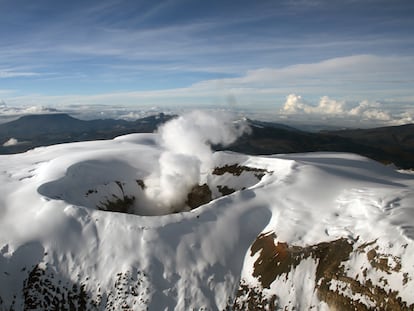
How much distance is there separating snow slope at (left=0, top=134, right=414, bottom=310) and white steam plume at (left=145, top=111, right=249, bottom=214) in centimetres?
1475

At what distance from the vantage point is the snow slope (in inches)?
1017

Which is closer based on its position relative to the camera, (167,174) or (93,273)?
(93,273)

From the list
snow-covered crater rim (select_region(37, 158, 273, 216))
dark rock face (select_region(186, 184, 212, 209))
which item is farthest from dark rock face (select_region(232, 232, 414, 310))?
dark rock face (select_region(186, 184, 212, 209))

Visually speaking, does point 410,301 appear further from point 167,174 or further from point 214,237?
point 167,174

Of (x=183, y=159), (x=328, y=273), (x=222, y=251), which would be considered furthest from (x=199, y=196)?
(x=328, y=273)

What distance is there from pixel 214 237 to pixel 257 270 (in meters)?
5.20

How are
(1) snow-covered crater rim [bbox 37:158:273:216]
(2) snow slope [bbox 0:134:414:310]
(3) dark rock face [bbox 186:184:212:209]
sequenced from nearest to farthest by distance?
(2) snow slope [bbox 0:134:414:310] → (1) snow-covered crater rim [bbox 37:158:273:216] → (3) dark rock face [bbox 186:184:212:209]

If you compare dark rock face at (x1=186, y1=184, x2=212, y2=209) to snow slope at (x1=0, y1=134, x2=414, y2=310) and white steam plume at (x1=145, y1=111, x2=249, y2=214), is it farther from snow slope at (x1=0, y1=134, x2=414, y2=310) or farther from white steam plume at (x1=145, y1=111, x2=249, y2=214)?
snow slope at (x1=0, y1=134, x2=414, y2=310)

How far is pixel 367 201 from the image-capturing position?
3195cm

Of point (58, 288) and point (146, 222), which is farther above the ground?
point (146, 222)

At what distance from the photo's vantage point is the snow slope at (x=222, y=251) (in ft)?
84.8

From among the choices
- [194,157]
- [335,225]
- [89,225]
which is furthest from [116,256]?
[194,157]

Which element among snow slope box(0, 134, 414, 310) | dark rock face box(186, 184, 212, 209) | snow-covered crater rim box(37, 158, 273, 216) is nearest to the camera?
snow slope box(0, 134, 414, 310)

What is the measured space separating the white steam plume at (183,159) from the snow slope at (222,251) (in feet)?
48.4
